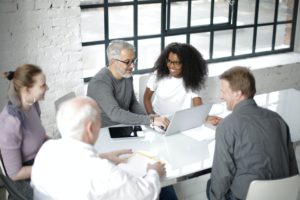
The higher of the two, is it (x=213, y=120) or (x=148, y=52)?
(x=148, y=52)

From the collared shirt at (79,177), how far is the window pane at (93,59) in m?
2.28

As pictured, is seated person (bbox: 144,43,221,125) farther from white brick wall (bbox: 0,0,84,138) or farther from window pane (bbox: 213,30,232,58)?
window pane (bbox: 213,30,232,58)

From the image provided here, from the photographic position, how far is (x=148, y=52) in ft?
15.5

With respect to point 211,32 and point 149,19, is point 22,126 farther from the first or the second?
point 211,32

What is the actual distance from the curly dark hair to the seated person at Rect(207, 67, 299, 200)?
117 centimetres

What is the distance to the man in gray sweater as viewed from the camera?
3.13 meters

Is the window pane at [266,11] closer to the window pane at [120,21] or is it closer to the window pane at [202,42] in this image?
the window pane at [202,42]

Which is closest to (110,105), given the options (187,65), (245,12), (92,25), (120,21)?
(187,65)

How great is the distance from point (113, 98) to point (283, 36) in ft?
9.62

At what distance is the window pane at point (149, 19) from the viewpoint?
14.4 feet

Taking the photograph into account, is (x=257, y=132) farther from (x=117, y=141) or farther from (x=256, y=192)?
(x=117, y=141)

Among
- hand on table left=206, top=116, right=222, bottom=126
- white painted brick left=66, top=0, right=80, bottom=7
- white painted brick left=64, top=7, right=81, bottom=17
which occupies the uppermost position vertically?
white painted brick left=66, top=0, right=80, bottom=7

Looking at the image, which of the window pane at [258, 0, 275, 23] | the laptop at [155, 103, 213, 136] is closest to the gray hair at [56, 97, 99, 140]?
the laptop at [155, 103, 213, 136]

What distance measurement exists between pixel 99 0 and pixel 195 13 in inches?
47.9
